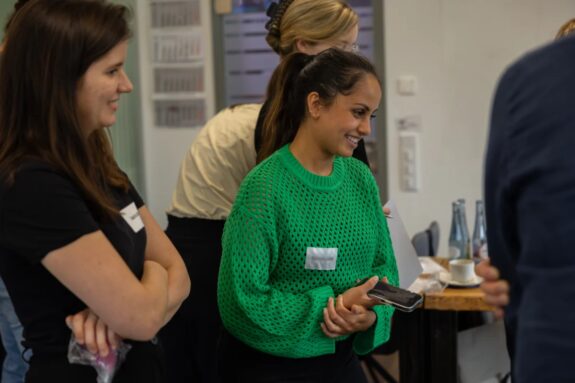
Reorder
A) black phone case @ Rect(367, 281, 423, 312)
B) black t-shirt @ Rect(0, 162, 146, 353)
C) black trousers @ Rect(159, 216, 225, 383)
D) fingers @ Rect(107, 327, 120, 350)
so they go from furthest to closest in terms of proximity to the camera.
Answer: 1. black trousers @ Rect(159, 216, 225, 383)
2. black phone case @ Rect(367, 281, 423, 312)
3. fingers @ Rect(107, 327, 120, 350)
4. black t-shirt @ Rect(0, 162, 146, 353)

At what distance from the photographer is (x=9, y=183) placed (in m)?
1.18

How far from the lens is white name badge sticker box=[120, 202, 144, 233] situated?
1385 mm

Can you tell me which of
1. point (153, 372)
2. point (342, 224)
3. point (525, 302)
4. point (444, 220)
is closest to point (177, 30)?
point (444, 220)

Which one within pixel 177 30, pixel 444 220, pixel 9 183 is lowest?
pixel 444 220

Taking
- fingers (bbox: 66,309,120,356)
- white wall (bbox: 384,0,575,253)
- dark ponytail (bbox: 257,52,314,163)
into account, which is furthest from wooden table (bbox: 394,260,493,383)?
white wall (bbox: 384,0,575,253)

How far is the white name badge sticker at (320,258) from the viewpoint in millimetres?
1668

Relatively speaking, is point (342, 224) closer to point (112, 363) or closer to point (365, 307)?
point (365, 307)

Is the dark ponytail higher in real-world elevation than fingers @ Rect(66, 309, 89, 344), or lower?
higher

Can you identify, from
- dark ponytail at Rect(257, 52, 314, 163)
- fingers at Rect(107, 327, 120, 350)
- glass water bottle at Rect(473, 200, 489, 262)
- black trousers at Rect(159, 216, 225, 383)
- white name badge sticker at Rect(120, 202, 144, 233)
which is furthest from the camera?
glass water bottle at Rect(473, 200, 489, 262)

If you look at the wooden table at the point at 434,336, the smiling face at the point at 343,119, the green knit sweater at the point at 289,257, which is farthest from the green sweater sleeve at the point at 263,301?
the wooden table at the point at 434,336

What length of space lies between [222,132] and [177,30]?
101 inches

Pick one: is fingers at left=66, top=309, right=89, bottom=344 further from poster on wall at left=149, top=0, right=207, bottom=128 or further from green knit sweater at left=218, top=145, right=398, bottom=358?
poster on wall at left=149, top=0, right=207, bottom=128

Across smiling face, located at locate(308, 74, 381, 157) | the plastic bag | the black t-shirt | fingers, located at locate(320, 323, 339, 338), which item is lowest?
fingers, located at locate(320, 323, 339, 338)

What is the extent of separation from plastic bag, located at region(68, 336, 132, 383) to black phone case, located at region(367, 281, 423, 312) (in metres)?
0.59
